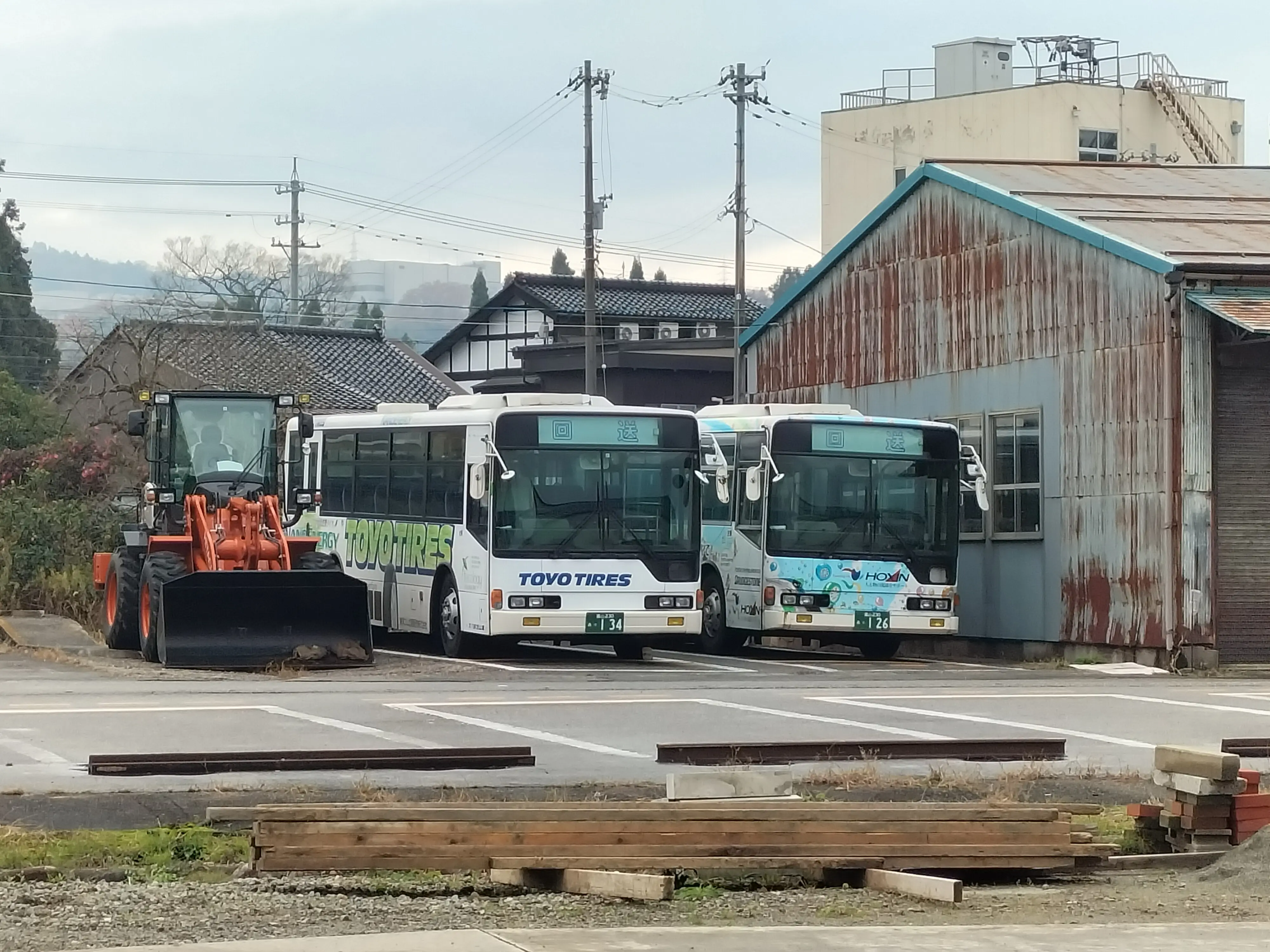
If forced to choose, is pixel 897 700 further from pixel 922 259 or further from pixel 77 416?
pixel 77 416

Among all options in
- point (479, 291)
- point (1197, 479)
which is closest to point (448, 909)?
point (1197, 479)

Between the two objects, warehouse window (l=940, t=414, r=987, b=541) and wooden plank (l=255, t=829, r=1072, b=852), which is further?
warehouse window (l=940, t=414, r=987, b=541)

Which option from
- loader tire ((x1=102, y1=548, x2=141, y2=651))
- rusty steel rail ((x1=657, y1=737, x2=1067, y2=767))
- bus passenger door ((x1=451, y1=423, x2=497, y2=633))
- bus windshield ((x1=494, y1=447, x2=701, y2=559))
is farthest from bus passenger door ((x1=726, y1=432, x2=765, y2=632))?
rusty steel rail ((x1=657, y1=737, x2=1067, y2=767))

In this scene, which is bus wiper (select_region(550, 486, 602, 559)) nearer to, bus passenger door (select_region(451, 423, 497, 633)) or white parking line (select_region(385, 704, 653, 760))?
bus passenger door (select_region(451, 423, 497, 633))

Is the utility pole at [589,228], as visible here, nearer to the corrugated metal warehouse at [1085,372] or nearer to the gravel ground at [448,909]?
the corrugated metal warehouse at [1085,372]

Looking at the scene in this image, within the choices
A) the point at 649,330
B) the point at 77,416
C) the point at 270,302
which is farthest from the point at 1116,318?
the point at 270,302

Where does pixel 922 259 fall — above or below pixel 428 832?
above

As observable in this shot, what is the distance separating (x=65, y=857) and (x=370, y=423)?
1812 centimetres

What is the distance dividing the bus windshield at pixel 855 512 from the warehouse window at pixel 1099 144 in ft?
146

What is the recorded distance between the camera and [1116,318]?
87.2 feet

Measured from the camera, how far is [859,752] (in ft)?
46.3

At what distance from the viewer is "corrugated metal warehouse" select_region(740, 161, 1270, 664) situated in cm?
2530

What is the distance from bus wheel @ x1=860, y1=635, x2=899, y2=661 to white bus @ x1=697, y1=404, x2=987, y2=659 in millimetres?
845

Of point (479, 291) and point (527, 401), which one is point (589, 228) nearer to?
point (527, 401)
